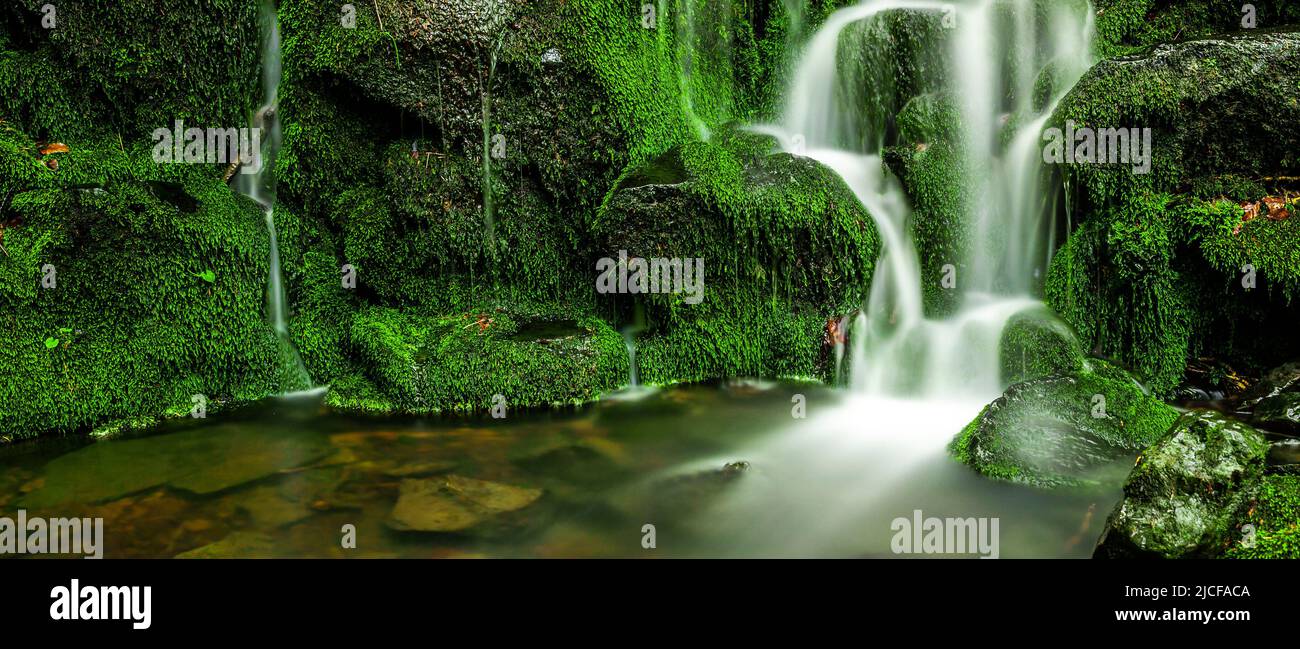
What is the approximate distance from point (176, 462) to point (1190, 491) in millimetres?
6235

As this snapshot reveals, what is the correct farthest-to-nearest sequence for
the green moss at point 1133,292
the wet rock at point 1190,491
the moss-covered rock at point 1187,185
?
the green moss at point 1133,292 < the moss-covered rock at point 1187,185 < the wet rock at point 1190,491

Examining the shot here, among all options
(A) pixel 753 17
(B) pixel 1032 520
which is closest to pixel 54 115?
(A) pixel 753 17

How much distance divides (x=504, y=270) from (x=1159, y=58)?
6.25 m

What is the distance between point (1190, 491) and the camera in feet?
11.7

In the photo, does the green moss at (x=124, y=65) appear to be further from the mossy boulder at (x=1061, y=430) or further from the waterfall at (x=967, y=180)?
the mossy boulder at (x=1061, y=430)

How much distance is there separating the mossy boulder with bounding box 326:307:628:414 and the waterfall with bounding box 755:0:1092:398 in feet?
8.33

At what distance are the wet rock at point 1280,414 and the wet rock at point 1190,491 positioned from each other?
137cm

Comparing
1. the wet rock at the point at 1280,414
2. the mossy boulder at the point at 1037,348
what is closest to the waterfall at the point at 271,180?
the mossy boulder at the point at 1037,348

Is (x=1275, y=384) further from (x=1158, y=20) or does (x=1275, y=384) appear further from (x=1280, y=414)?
(x=1158, y=20)

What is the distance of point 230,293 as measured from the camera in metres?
6.80

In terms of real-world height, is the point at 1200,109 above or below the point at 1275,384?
above

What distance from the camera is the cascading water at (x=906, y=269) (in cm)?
519

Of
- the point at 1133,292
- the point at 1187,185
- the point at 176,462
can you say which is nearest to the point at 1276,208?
the point at 1187,185

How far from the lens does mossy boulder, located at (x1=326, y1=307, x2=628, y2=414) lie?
6648 millimetres
